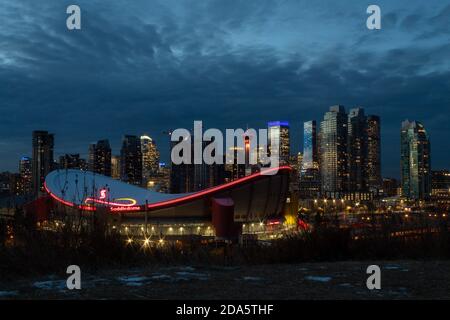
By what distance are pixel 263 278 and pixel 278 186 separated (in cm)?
5208

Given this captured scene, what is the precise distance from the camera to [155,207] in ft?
176

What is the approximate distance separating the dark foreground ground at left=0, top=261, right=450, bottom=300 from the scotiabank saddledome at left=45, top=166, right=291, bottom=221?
43290 mm

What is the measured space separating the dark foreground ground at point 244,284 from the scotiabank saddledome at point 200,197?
4329 cm

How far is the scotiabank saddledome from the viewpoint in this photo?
53.8 meters

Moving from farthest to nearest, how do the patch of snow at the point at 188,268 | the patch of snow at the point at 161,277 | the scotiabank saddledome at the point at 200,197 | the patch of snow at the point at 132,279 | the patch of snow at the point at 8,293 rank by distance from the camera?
the scotiabank saddledome at the point at 200,197, the patch of snow at the point at 188,268, the patch of snow at the point at 161,277, the patch of snow at the point at 132,279, the patch of snow at the point at 8,293

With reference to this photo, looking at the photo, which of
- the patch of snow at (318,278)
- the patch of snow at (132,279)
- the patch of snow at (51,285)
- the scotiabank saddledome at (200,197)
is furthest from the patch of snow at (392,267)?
the scotiabank saddledome at (200,197)

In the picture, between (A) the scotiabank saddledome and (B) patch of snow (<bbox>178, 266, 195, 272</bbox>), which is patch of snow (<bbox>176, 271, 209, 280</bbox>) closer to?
(B) patch of snow (<bbox>178, 266, 195, 272</bbox>)

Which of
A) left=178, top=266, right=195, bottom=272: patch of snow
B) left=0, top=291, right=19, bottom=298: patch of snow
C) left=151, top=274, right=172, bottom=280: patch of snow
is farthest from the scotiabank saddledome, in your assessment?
left=0, top=291, right=19, bottom=298: patch of snow

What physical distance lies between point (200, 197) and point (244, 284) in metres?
46.6

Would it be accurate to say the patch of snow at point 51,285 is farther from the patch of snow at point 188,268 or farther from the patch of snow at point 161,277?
the patch of snow at point 188,268

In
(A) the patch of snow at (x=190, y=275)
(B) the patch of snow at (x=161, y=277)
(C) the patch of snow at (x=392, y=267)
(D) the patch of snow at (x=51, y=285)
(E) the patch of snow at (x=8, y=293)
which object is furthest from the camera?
(C) the patch of snow at (x=392, y=267)

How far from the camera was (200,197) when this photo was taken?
5384 cm

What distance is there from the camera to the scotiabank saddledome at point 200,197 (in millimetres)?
53781
